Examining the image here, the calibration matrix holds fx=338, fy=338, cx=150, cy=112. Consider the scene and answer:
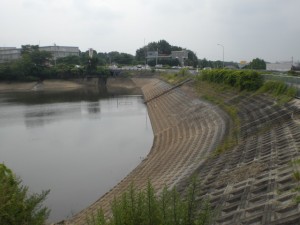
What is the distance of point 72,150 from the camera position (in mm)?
27594

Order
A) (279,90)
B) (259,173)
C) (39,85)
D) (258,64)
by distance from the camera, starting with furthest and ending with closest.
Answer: (39,85)
(258,64)
(279,90)
(259,173)

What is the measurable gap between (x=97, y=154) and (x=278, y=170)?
1707 centimetres

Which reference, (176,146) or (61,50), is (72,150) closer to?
(176,146)

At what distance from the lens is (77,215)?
15586 millimetres

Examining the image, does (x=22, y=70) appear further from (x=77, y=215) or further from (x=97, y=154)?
(x=77, y=215)

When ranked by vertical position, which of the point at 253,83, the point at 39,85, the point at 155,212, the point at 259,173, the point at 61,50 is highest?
the point at 61,50

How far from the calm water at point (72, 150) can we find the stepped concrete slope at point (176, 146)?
1317mm

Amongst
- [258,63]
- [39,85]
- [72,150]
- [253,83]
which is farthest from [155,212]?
[39,85]

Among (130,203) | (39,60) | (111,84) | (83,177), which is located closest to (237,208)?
(130,203)

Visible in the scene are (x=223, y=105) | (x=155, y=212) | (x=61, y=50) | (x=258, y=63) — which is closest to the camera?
(x=155, y=212)

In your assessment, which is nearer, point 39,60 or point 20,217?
point 20,217

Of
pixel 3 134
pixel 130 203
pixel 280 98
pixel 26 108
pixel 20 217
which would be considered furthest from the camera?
pixel 26 108

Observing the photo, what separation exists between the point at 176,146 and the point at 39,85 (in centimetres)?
7799

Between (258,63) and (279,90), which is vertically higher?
(258,63)
